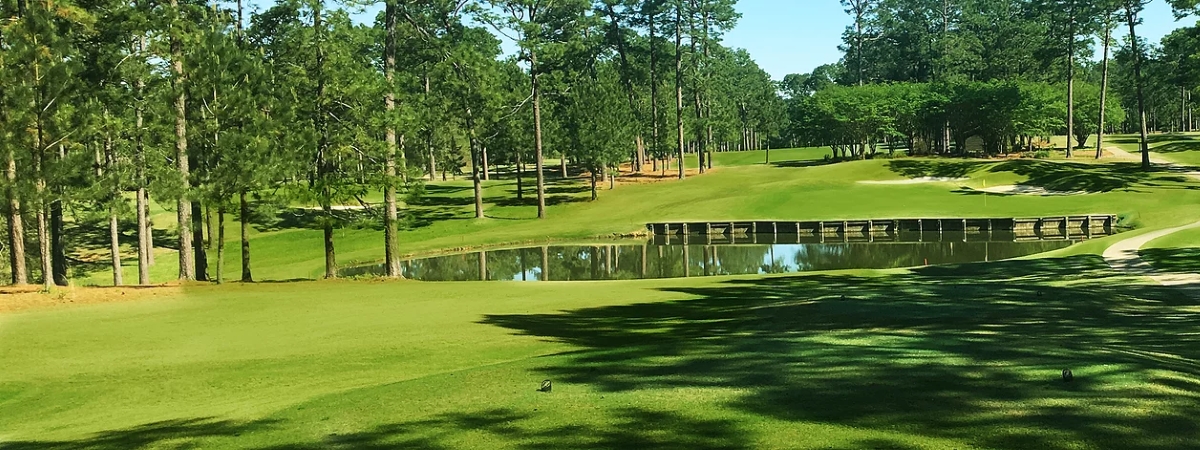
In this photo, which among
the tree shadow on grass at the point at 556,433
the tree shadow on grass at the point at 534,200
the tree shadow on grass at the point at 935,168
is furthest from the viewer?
the tree shadow on grass at the point at 935,168

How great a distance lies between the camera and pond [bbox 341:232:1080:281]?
115ft

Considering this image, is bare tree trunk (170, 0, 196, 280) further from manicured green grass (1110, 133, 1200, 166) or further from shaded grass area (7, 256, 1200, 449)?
manicured green grass (1110, 133, 1200, 166)

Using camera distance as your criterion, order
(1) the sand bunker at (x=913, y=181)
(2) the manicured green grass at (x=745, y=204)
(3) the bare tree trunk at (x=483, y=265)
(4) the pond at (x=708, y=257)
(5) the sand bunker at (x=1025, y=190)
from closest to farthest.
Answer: (3) the bare tree trunk at (x=483, y=265) → (4) the pond at (x=708, y=257) → (2) the manicured green grass at (x=745, y=204) → (5) the sand bunker at (x=1025, y=190) → (1) the sand bunker at (x=913, y=181)

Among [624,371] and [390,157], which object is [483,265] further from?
[624,371]

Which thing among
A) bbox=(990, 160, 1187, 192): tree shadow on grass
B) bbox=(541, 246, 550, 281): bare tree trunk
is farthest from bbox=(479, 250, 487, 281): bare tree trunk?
bbox=(990, 160, 1187, 192): tree shadow on grass

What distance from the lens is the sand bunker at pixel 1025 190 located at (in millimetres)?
53250

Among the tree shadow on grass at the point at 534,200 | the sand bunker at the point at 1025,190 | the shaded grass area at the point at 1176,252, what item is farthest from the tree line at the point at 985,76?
the tree shadow on grass at the point at 534,200

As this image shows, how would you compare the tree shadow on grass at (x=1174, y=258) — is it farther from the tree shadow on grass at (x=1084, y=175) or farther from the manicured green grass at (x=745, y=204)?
the tree shadow on grass at (x=1084, y=175)

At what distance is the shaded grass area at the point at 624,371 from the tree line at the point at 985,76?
41.8 m

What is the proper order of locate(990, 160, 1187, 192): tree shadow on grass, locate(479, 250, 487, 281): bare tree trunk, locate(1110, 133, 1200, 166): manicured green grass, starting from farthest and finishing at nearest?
1. locate(1110, 133, 1200, 166): manicured green grass
2. locate(990, 160, 1187, 192): tree shadow on grass
3. locate(479, 250, 487, 281): bare tree trunk

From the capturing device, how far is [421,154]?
7462 cm

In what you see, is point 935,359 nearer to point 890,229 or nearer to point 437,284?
point 437,284

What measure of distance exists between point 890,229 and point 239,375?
41888 mm

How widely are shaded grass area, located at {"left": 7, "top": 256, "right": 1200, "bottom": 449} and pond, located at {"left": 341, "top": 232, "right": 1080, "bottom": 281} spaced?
47.5ft
